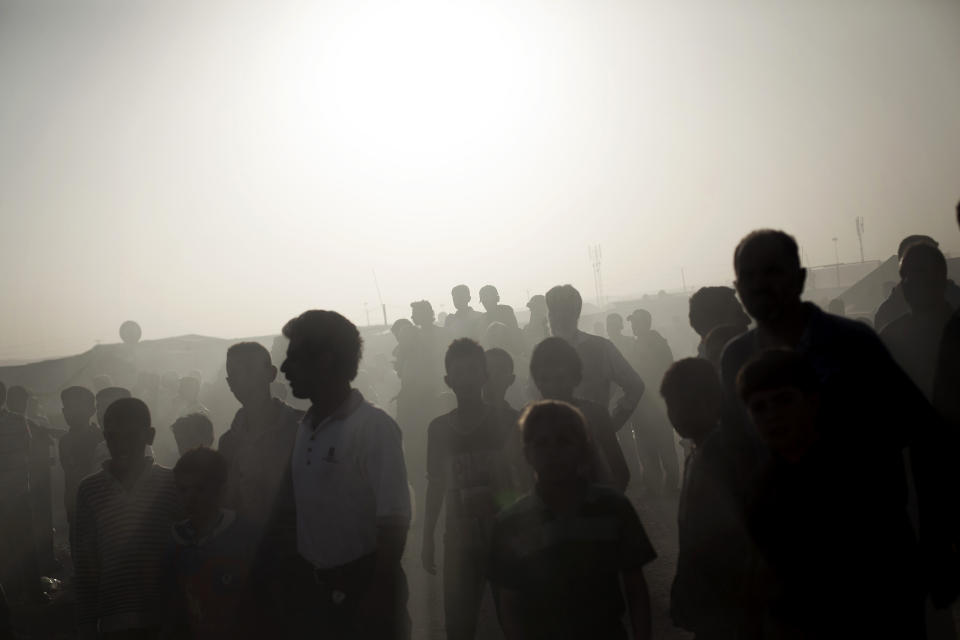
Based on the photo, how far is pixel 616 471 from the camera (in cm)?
473

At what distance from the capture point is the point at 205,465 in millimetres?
4426

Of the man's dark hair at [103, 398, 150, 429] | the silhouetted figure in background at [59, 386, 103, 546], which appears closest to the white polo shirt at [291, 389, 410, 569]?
the man's dark hair at [103, 398, 150, 429]

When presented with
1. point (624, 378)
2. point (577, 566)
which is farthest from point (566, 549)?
point (624, 378)

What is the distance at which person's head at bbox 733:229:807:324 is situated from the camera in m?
3.16

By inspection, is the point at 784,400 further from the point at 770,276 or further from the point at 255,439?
the point at 255,439

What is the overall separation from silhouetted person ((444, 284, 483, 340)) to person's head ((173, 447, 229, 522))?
6510 mm

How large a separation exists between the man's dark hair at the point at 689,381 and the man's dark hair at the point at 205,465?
2.35 m

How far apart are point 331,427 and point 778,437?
1.92 m

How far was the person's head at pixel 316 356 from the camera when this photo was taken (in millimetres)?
3789

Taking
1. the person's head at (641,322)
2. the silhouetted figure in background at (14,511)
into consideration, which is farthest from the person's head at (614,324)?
the silhouetted figure in background at (14,511)

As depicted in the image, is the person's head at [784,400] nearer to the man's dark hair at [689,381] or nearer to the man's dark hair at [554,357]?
the man's dark hair at [689,381]

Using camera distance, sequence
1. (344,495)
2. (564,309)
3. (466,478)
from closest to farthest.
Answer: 1. (344,495)
2. (466,478)
3. (564,309)

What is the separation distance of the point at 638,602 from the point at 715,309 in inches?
105

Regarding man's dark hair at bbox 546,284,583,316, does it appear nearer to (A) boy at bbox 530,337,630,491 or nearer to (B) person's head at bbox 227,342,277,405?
(A) boy at bbox 530,337,630,491
